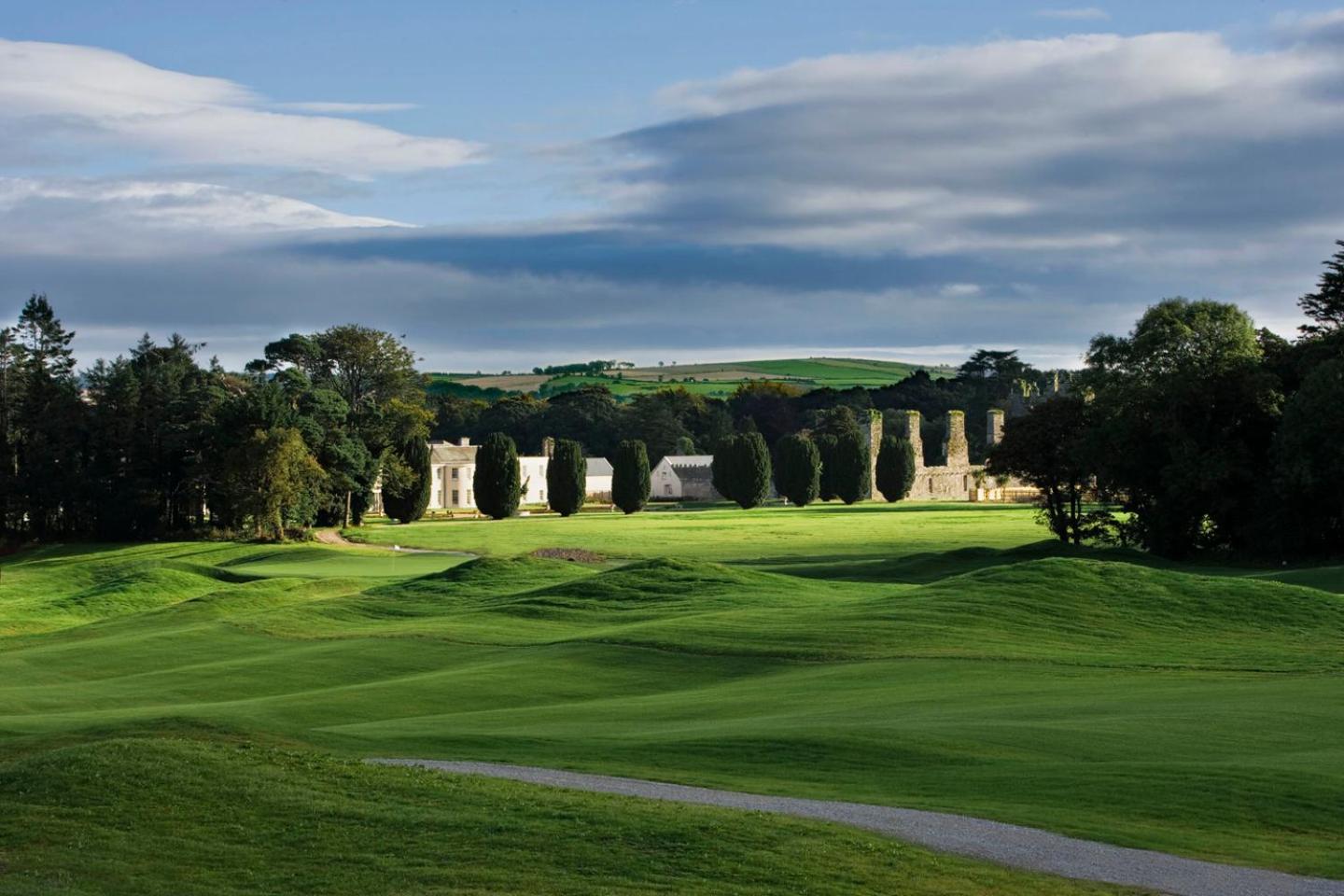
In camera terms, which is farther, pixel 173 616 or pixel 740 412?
pixel 740 412

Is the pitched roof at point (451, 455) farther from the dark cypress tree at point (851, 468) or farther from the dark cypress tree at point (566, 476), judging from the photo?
the dark cypress tree at point (851, 468)

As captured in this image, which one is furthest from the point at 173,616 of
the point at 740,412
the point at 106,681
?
the point at 740,412

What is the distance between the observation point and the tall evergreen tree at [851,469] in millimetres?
119938

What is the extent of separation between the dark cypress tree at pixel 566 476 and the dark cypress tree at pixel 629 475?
3396 millimetres

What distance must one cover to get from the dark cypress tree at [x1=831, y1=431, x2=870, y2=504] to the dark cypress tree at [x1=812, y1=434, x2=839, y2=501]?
33 centimetres

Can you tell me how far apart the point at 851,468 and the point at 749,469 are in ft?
31.1

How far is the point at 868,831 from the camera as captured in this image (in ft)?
42.1

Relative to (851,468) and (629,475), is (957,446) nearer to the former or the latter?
(851,468)

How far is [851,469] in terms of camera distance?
4724 inches

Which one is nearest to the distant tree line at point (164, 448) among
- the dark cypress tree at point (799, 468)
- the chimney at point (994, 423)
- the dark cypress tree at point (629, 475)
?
the dark cypress tree at point (629, 475)

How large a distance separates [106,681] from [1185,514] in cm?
3857

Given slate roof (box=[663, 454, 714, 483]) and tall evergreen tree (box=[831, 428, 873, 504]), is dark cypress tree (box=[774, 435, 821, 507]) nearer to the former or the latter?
tall evergreen tree (box=[831, 428, 873, 504])

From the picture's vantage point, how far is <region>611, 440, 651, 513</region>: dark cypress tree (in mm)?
108250

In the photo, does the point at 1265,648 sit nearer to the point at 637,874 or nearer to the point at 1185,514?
the point at 637,874
